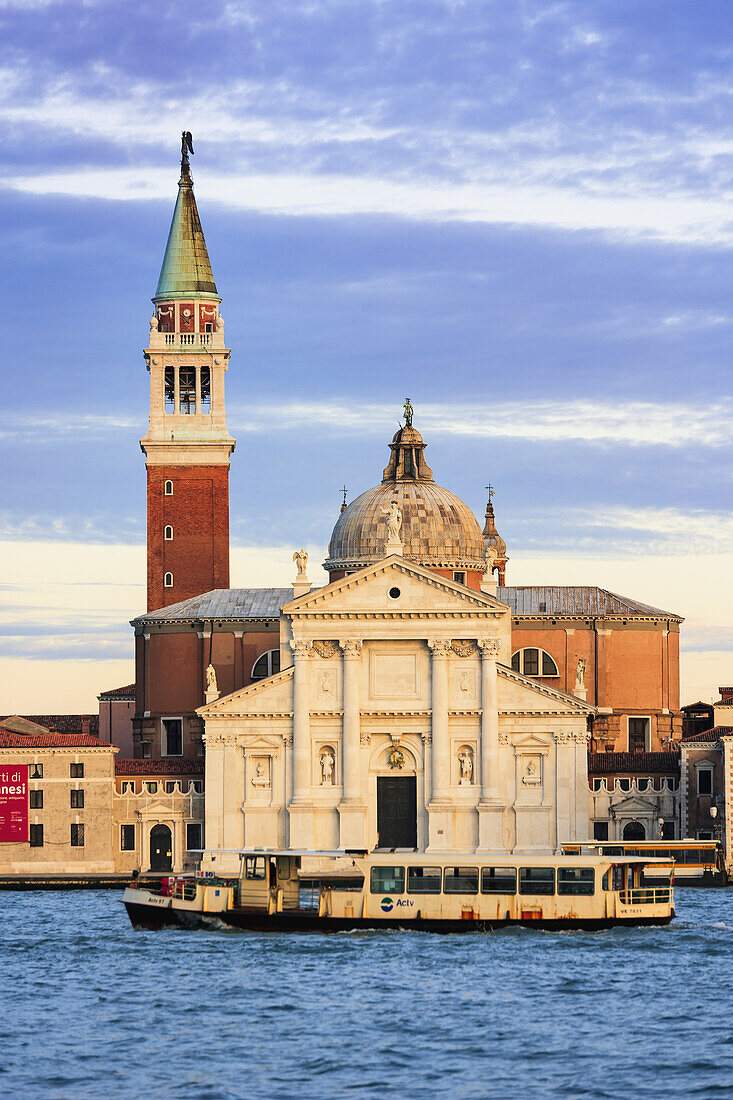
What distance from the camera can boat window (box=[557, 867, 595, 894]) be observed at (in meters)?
52.4

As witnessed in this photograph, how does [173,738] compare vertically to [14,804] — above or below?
above

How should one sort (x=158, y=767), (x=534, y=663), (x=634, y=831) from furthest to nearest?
(x=534, y=663) < (x=158, y=767) < (x=634, y=831)

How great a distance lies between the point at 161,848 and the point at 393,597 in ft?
39.0

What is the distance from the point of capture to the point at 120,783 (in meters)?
74.2

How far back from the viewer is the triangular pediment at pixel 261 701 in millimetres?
72375

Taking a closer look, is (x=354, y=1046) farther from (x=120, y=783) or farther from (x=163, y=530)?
(x=163, y=530)

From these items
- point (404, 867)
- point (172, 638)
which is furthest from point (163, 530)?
point (404, 867)

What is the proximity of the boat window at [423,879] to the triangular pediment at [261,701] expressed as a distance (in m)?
20.2

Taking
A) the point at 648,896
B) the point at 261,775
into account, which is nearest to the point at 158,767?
the point at 261,775

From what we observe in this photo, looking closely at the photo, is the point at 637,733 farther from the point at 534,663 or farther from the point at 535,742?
the point at 535,742

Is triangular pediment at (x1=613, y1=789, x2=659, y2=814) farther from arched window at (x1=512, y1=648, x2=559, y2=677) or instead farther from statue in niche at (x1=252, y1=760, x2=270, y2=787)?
statue in niche at (x1=252, y1=760, x2=270, y2=787)

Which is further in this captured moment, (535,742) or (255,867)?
(535,742)

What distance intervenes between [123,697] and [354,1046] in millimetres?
63789

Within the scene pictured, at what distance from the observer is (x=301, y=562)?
74062mm
